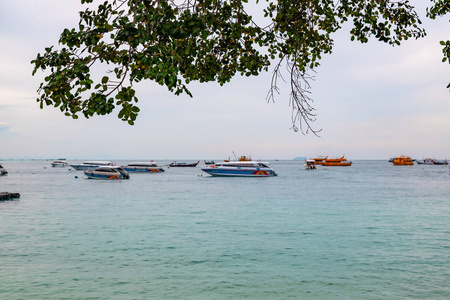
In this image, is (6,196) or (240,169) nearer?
(6,196)

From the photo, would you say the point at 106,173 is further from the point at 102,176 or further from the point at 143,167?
the point at 143,167

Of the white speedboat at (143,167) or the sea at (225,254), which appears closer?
the sea at (225,254)

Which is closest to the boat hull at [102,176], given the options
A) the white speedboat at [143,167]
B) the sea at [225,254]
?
the white speedboat at [143,167]

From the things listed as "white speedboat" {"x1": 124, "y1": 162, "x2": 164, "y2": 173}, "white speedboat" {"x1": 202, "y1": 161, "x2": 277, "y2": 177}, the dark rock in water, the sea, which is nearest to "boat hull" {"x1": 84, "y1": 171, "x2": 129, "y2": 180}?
"white speedboat" {"x1": 202, "y1": 161, "x2": 277, "y2": 177}

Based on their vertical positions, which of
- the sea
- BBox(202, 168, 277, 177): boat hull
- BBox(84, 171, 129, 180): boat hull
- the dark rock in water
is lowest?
the sea

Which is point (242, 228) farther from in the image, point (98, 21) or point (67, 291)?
point (98, 21)

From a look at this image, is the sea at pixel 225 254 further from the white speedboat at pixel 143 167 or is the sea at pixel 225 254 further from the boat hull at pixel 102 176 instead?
the white speedboat at pixel 143 167

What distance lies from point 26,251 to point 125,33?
2201cm

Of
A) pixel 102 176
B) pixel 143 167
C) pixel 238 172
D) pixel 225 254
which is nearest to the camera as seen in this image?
pixel 225 254

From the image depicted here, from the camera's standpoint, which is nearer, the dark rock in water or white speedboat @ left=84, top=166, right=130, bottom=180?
the dark rock in water

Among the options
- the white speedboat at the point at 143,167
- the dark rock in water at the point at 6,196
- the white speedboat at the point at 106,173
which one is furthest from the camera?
the white speedboat at the point at 143,167

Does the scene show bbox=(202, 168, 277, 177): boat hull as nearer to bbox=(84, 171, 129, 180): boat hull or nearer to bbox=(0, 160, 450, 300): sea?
bbox=(84, 171, 129, 180): boat hull

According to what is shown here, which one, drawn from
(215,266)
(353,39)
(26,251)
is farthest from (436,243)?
(26,251)

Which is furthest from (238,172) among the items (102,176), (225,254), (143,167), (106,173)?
(225,254)
